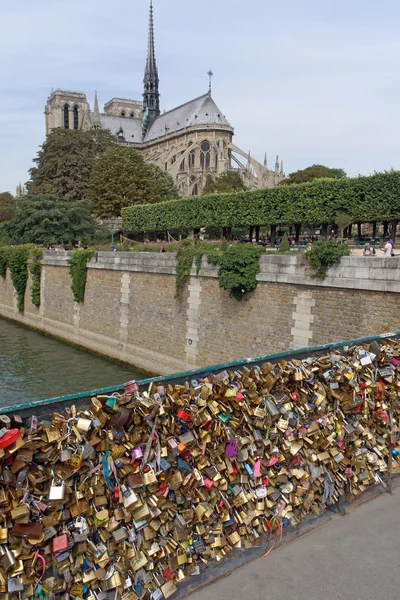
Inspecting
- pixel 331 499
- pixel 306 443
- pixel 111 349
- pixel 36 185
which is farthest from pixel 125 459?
pixel 36 185

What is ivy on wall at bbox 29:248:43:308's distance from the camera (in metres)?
27.0

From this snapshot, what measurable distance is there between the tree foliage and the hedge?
1105 centimetres

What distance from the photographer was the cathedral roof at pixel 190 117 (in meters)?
80.2

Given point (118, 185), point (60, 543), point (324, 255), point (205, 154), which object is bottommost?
point (60, 543)

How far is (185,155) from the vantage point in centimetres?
7462

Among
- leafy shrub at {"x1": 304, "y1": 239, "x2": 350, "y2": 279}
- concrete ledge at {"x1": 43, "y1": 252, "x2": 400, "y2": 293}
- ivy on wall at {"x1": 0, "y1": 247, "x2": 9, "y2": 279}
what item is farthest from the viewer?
ivy on wall at {"x1": 0, "y1": 247, "x2": 9, "y2": 279}

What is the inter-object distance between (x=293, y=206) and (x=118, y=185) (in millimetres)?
23669

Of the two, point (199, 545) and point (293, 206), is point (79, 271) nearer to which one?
point (293, 206)

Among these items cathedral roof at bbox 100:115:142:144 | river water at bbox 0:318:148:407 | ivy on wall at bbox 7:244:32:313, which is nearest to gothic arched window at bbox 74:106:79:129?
cathedral roof at bbox 100:115:142:144

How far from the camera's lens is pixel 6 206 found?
66875 millimetres

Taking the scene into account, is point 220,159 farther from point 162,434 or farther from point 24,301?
point 162,434

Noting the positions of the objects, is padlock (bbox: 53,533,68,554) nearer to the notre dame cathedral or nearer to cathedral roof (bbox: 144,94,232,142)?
the notre dame cathedral

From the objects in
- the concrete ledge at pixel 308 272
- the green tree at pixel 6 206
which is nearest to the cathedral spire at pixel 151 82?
the green tree at pixel 6 206

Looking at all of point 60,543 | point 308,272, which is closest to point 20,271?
point 308,272
